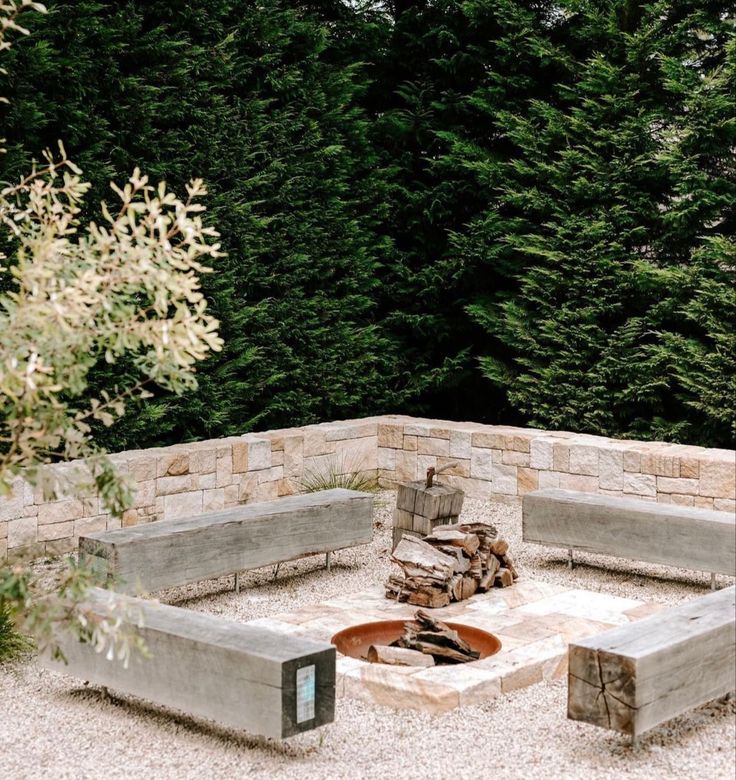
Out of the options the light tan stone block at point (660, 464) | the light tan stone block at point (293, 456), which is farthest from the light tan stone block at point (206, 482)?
the light tan stone block at point (660, 464)

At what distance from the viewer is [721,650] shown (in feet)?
13.2

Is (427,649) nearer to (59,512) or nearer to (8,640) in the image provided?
(8,640)

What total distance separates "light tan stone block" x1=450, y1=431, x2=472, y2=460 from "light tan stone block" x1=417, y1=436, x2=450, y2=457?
0.15ft

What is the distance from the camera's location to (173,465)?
24.1 ft

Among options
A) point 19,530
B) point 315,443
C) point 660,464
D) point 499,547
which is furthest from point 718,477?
point 19,530

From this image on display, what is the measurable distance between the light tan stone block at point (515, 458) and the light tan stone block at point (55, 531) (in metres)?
3.38

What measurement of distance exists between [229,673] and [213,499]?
155 inches

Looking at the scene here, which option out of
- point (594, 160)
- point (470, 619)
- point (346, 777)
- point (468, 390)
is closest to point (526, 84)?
point (594, 160)

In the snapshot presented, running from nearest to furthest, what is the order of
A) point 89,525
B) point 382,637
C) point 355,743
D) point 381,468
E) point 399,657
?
point 355,743 < point 399,657 < point 382,637 < point 89,525 < point 381,468

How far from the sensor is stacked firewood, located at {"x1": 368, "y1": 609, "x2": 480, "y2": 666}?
4738 mm

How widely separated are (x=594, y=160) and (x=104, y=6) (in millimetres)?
3930

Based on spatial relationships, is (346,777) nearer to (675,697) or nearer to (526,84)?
(675,697)

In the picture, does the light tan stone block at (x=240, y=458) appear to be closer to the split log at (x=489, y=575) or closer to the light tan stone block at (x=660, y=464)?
the split log at (x=489, y=575)

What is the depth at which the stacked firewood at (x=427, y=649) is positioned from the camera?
15.5ft
